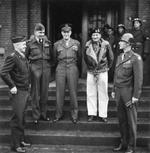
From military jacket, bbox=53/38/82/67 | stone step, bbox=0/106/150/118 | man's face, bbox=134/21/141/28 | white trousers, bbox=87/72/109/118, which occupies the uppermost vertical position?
man's face, bbox=134/21/141/28

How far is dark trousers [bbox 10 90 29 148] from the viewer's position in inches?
244

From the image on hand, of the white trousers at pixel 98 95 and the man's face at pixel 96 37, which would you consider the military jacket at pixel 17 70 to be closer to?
the white trousers at pixel 98 95

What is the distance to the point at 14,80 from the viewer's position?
6223mm

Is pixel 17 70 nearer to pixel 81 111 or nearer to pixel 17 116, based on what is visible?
pixel 17 116

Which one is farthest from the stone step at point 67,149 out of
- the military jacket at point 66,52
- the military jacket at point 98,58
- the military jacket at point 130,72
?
the military jacket at point 66,52

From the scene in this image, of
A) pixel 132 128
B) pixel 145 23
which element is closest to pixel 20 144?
pixel 132 128

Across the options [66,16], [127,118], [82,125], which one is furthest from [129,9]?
[127,118]

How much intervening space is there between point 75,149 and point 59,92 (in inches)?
51.3

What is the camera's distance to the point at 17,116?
619 cm

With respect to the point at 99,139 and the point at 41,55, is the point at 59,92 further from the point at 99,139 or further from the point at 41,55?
the point at 99,139

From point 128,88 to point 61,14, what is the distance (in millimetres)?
5921

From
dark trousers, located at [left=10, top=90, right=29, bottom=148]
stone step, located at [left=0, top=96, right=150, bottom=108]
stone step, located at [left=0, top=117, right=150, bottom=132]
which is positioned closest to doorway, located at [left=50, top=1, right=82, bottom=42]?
stone step, located at [left=0, top=96, right=150, bottom=108]

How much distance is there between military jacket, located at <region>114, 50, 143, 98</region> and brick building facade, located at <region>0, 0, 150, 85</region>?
3.28 m

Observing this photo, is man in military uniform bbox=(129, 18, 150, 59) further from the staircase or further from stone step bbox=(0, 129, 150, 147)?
stone step bbox=(0, 129, 150, 147)
